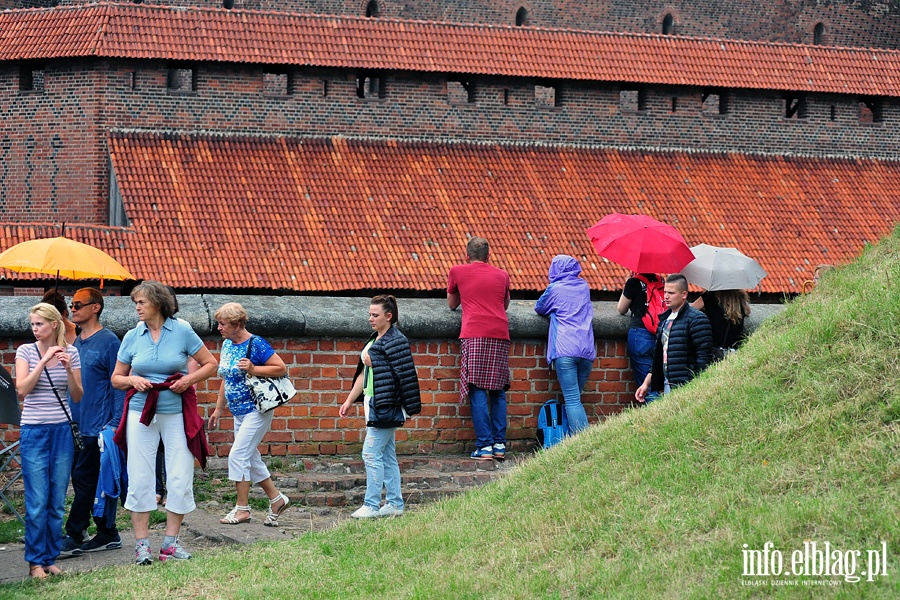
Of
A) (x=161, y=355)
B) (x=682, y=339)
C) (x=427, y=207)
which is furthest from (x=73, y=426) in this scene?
(x=427, y=207)

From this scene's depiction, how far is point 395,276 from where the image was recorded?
736 inches

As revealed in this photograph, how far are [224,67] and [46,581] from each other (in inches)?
599

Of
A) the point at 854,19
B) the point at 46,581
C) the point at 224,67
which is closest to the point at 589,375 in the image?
the point at 46,581

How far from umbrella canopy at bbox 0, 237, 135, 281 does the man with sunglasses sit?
173 centimetres

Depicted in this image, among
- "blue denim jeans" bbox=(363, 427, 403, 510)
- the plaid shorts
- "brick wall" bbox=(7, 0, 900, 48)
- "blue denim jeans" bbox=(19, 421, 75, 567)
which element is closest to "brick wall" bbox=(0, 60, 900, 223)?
"brick wall" bbox=(7, 0, 900, 48)

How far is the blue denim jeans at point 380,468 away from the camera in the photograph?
738 centimetres

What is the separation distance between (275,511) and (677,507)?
9.23 ft

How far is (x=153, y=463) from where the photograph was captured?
21.7 ft

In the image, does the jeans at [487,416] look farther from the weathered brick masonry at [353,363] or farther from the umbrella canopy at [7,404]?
the umbrella canopy at [7,404]

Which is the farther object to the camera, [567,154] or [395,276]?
[567,154]

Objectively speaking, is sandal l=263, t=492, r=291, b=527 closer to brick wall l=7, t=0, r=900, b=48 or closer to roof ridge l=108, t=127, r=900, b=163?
roof ridge l=108, t=127, r=900, b=163

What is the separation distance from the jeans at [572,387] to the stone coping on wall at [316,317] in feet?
1.34

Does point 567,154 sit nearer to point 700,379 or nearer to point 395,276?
point 395,276

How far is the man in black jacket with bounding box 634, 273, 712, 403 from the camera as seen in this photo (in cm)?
805
